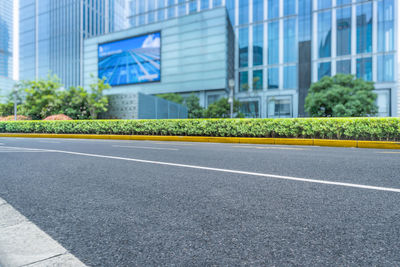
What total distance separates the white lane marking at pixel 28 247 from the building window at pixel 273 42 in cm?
4499

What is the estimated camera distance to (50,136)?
17.5m

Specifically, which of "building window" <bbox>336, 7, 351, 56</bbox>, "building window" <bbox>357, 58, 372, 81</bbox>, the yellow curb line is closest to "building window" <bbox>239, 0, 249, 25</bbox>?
"building window" <bbox>336, 7, 351, 56</bbox>

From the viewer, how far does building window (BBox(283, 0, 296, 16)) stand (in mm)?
41388

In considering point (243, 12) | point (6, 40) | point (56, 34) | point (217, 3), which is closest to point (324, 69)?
point (243, 12)

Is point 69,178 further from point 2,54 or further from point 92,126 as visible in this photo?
point 2,54

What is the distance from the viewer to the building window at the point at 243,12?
44.4 meters

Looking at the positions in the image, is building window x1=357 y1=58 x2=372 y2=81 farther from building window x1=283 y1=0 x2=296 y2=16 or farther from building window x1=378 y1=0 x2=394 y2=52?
building window x1=283 y1=0 x2=296 y2=16

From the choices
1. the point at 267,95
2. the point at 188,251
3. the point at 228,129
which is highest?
the point at 267,95

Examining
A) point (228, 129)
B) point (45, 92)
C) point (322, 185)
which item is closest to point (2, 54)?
point (45, 92)

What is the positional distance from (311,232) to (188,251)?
→ 3.52ft

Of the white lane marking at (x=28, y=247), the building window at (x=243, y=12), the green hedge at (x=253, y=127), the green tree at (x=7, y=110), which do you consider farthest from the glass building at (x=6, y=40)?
the white lane marking at (x=28, y=247)

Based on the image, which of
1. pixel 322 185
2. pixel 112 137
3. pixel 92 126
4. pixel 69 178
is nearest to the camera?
pixel 322 185

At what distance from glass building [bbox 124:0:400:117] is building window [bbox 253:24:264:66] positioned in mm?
54

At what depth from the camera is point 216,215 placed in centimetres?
234
